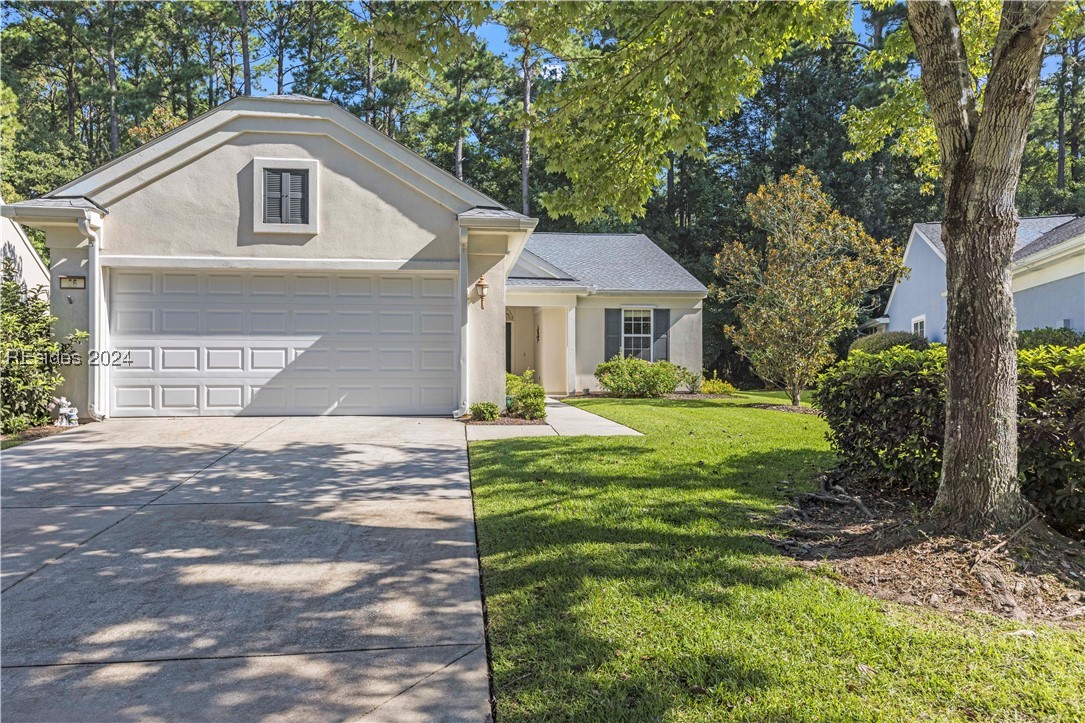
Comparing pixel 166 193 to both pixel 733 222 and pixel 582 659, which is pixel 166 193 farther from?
pixel 733 222

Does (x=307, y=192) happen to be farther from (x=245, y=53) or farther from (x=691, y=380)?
(x=245, y=53)

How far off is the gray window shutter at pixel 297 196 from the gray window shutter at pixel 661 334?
32.9ft

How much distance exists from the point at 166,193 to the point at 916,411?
10770mm

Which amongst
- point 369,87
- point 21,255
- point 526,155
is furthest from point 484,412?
point 369,87

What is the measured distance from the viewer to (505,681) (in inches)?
103

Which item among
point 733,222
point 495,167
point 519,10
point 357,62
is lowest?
point 519,10

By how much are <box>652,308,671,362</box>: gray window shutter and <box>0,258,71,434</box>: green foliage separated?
1295cm

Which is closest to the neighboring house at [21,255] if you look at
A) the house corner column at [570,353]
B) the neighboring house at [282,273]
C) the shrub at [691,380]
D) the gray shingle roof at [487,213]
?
the neighboring house at [282,273]

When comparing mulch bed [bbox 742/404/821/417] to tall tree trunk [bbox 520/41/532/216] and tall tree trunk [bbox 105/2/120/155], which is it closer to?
tall tree trunk [bbox 520/41/532/216]

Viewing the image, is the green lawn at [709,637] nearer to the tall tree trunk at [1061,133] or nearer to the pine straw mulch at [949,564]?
the pine straw mulch at [949,564]

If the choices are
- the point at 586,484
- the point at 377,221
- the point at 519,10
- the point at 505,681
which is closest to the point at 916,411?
the point at 586,484

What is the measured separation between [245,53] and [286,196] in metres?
21.8

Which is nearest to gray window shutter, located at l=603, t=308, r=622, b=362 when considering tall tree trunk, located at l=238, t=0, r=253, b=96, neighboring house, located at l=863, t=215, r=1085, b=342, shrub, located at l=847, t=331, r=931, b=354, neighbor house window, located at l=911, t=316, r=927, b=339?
shrub, located at l=847, t=331, r=931, b=354

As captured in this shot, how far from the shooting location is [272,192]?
10.2 metres
